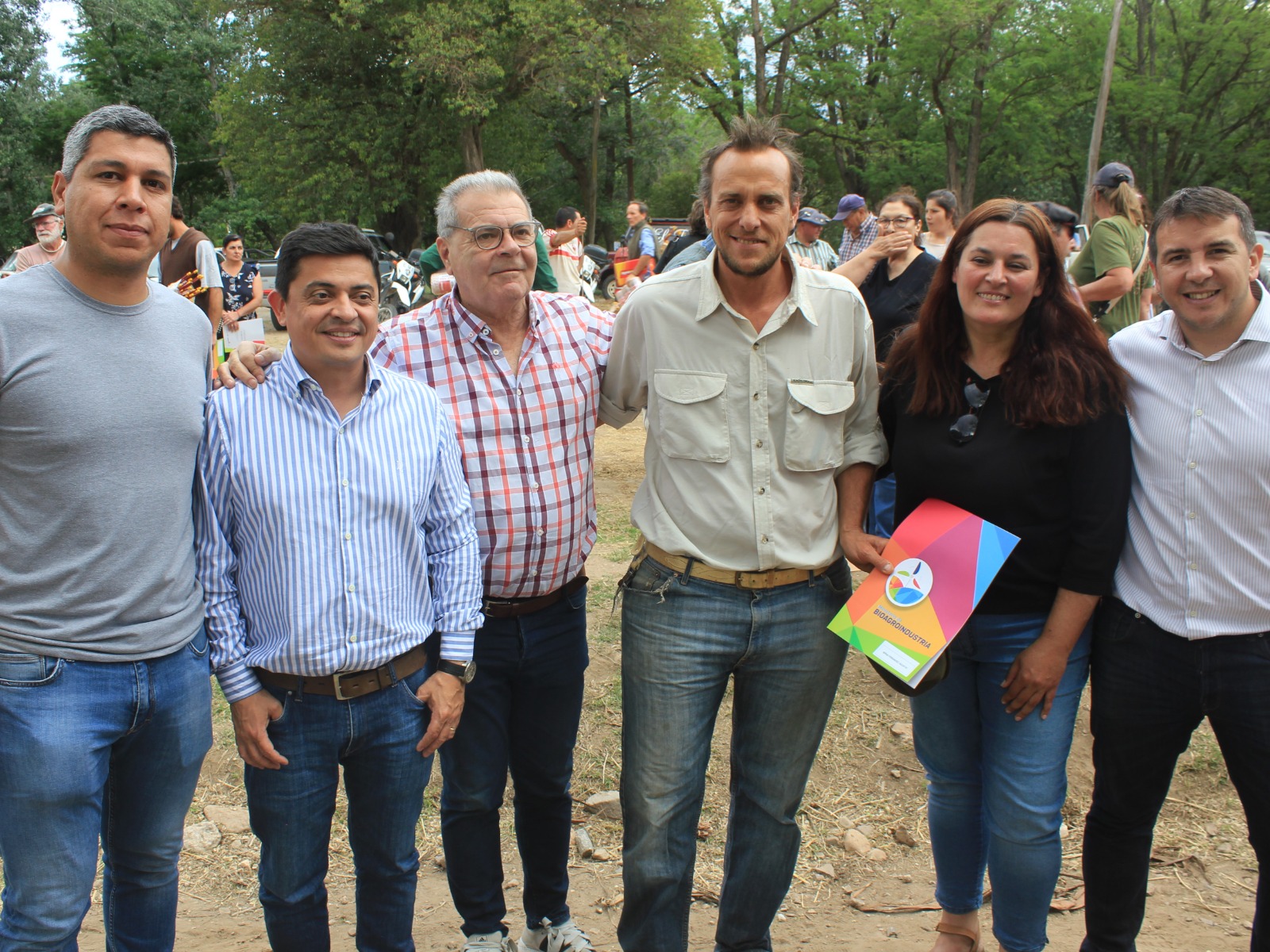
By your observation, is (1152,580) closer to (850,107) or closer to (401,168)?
(401,168)

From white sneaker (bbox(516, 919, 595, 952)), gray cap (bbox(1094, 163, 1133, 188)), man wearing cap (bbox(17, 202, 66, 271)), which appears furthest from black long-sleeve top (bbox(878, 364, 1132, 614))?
man wearing cap (bbox(17, 202, 66, 271))

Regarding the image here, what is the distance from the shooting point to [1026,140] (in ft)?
103

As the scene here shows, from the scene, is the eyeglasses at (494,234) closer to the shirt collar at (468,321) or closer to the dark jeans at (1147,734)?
the shirt collar at (468,321)

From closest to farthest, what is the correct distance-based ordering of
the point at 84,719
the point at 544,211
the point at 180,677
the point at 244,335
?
the point at 84,719 → the point at 180,677 → the point at 244,335 → the point at 544,211

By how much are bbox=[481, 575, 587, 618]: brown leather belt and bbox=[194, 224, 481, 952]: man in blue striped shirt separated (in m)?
0.22

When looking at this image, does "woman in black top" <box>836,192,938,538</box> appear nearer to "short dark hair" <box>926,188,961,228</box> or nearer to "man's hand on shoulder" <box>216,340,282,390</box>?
"short dark hair" <box>926,188,961,228</box>

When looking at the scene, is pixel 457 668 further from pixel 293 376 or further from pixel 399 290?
pixel 399 290

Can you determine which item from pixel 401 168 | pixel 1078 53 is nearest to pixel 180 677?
pixel 401 168

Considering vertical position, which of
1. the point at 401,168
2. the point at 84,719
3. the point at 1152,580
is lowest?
the point at 84,719

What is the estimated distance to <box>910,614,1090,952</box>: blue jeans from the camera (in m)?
2.61

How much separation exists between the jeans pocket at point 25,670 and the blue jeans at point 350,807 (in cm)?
47

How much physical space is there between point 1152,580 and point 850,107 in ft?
110

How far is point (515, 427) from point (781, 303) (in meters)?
0.82

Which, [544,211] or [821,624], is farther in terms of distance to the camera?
[544,211]
